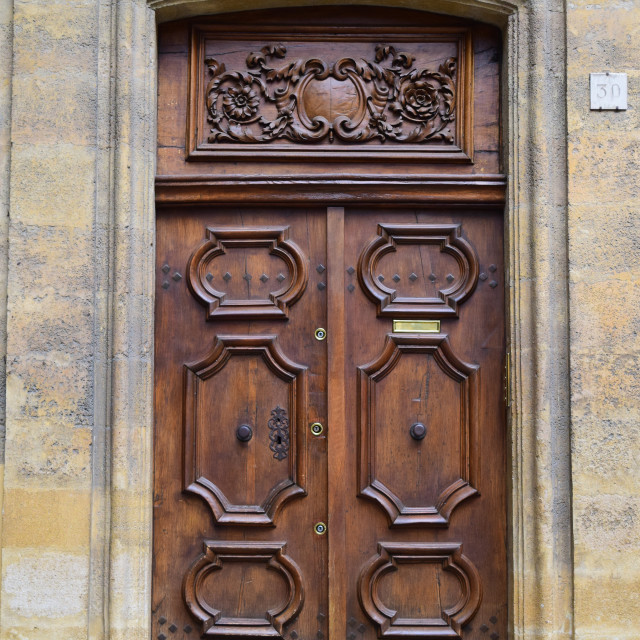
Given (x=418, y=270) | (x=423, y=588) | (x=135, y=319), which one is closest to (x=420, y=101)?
(x=418, y=270)

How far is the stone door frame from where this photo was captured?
3.21m

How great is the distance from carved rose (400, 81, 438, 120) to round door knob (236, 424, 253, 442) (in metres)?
1.59

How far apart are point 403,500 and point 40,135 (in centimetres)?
222

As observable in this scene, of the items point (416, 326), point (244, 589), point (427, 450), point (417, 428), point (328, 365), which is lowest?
point (244, 589)

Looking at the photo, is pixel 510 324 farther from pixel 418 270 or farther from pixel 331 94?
pixel 331 94

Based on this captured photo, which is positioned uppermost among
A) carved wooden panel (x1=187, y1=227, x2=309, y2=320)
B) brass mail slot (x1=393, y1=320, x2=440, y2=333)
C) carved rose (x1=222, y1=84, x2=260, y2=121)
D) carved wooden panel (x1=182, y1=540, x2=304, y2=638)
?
carved rose (x1=222, y1=84, x2=260, y2=121)

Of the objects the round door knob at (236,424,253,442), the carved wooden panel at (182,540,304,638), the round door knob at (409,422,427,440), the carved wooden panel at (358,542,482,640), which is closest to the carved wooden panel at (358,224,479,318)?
the round door knob at (409,422,427,440)

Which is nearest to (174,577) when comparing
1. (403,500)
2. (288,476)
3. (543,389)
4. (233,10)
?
(288,476)

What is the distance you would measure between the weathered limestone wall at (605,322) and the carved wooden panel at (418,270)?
0.50 metres

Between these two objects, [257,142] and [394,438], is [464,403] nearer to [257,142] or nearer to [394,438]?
[394,438]

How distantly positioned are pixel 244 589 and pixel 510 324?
5.40 ft

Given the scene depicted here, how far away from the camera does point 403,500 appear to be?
3463mm

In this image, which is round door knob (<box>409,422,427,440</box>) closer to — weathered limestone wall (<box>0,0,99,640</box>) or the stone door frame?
the stone door frame

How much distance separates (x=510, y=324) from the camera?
132 inches
